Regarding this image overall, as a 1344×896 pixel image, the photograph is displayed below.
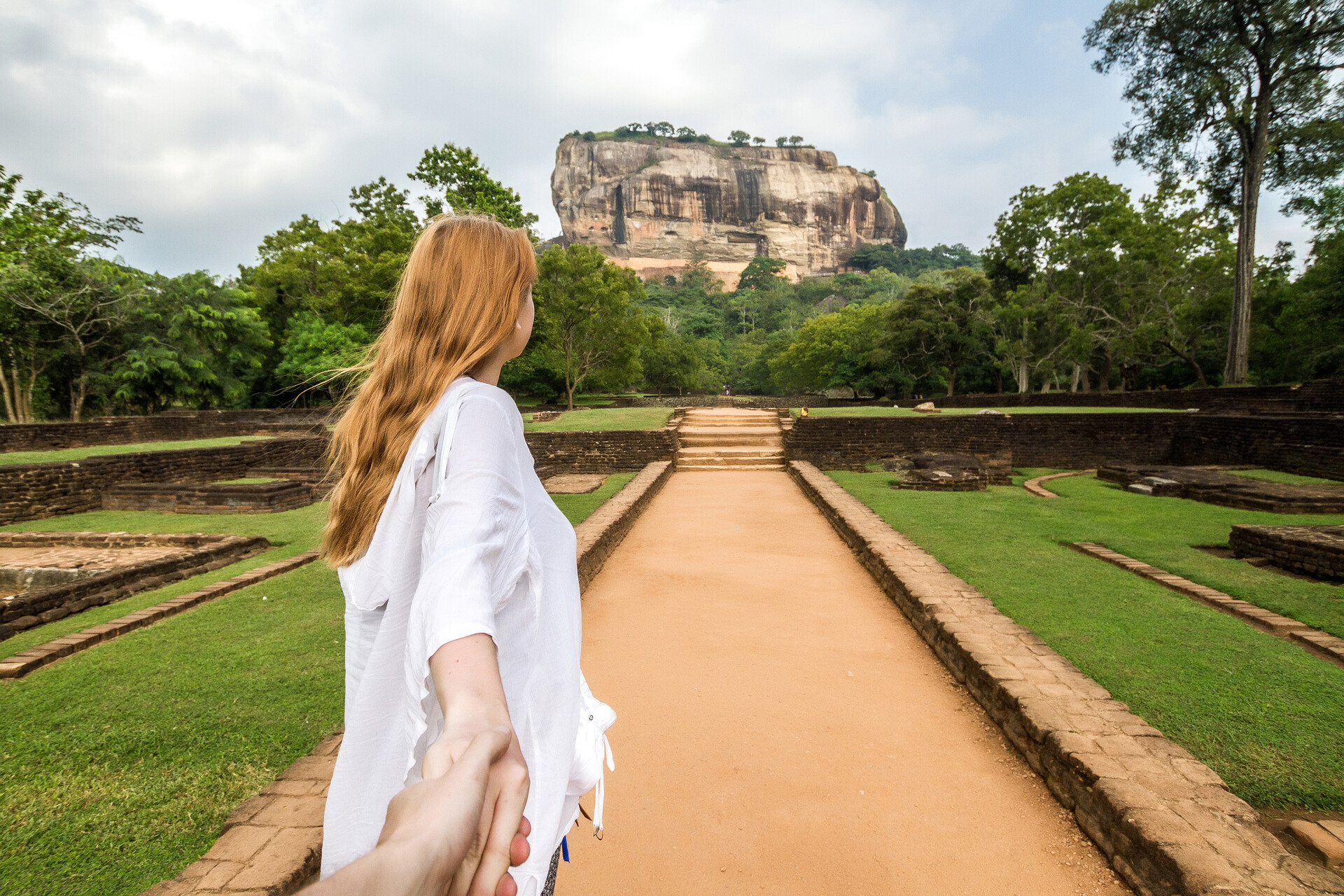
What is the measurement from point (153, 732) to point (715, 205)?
89.4 meters

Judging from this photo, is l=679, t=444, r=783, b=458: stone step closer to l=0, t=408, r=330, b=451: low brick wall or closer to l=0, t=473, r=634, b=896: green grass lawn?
l=0, t=408, r=330, b=451: low brick wall

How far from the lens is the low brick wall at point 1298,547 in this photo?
435 cm

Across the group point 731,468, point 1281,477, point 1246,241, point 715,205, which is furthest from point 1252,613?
point 715,205

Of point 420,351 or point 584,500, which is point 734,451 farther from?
point 420,351

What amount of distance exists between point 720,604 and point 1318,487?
25.1 ft

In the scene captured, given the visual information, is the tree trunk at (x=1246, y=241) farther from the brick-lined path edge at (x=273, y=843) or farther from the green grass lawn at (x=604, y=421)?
the brick-lined path edge at (x=273, y=843)

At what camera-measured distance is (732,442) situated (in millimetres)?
12500

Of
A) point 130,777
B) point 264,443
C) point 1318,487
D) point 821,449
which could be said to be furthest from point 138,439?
point 1318,487

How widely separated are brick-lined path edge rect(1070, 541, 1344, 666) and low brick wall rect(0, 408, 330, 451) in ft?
34.9

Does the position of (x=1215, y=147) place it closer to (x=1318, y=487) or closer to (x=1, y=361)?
(x=1318, y=487)

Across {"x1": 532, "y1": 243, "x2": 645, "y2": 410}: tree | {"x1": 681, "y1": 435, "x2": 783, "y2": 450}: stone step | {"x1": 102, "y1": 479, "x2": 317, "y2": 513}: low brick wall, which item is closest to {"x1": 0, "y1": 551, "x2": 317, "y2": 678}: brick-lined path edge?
{"x1": 102, "y1": 479, "x2": 317, "y2": 513}: low brick wall

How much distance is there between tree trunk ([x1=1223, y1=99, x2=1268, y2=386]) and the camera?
51.9ft

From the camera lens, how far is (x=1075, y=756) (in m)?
2.10

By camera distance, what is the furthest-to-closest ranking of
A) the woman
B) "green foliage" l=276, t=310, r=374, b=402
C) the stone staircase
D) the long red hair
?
"green foliage" l=276, t=310, r=374, b=402 → the stone staircase → the long red hair → the woman
